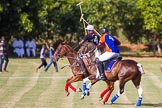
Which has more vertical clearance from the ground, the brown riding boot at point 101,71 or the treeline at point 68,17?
the brown riding boot at point 101,71

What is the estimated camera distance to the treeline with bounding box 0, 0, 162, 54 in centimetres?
5322

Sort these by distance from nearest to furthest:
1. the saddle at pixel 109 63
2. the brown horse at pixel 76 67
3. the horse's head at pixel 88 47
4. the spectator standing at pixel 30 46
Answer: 1. the saddle at pixel 109 63
2. the brown horse at pixel 76 67
3. the horse's head at pixel 88 47
4. the spectator standing at pixel 30 46

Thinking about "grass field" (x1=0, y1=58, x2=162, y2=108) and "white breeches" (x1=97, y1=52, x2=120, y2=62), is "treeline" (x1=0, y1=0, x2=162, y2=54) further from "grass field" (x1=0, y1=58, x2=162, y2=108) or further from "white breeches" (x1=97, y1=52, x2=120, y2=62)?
"white breeches" (x1=97, y1=52, x2=120, y2=62)

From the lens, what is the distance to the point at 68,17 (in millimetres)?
58719

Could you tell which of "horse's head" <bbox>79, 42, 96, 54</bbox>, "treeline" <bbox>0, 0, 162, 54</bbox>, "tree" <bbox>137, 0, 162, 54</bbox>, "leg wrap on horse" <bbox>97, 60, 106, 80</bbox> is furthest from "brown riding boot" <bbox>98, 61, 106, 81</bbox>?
"tree" <bbox>137, 0, 162, 54</bbox>

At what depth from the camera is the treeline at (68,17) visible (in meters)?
53.2

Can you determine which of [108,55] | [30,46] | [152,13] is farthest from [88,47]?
[30,46]

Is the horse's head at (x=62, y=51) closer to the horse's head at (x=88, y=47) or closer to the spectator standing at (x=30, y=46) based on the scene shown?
the horse's head at (x=88, y=47)

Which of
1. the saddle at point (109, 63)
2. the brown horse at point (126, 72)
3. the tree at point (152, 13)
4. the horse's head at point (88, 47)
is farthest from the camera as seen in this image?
the tree at point (152, 13)

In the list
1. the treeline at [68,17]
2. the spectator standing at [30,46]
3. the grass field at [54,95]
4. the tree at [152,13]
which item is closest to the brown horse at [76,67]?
the grass field at [54,95]

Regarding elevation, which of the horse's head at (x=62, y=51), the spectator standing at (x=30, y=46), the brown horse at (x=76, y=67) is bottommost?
the spectator standing at (x=30, y=46)

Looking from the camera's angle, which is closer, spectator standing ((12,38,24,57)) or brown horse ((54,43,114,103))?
brown horse ((54,43,114,103))

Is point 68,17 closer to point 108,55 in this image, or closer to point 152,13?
point 152,13

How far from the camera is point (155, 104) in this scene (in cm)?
1822
